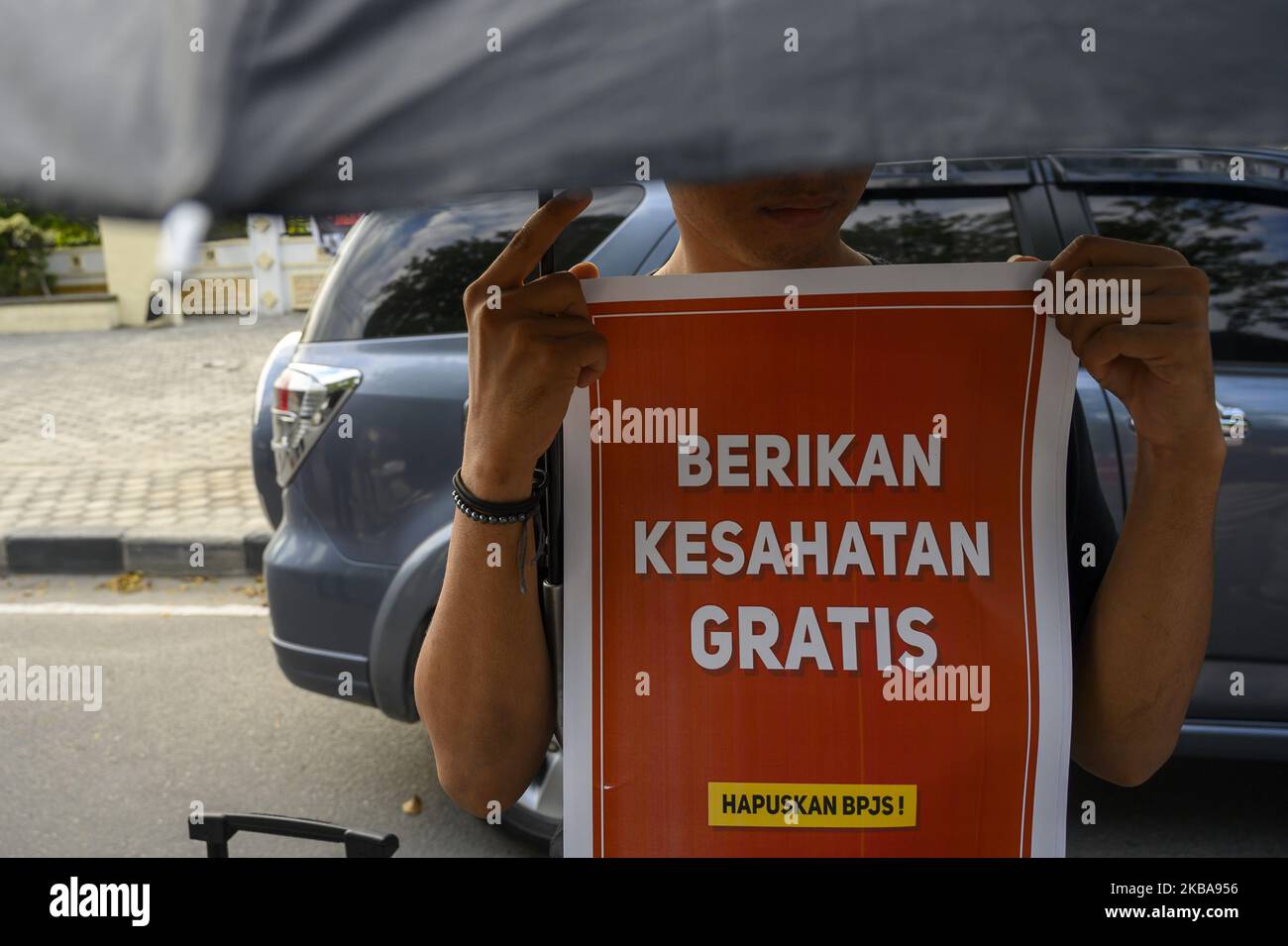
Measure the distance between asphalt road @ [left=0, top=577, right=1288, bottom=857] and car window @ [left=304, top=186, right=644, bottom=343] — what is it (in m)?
1.43

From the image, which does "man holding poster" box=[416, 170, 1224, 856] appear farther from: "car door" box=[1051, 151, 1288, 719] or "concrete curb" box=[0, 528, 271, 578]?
"concrete curb" box=[0, 528, 271, 578]

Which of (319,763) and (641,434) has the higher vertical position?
(641,434)

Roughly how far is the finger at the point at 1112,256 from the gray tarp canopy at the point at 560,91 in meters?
0.34

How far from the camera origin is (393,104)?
58cm

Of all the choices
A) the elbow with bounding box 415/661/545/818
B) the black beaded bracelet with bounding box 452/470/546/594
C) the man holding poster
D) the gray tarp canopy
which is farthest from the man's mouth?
the elbow with bounding box 415/661/545/818

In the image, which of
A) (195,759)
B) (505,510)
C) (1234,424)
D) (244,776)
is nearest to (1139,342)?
(505,510)

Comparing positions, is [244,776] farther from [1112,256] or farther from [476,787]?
[1112,256]

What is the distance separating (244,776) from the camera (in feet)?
11.6

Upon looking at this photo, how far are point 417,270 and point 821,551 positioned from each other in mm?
2383

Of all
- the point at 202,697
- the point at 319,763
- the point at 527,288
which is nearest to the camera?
the point at 527,288

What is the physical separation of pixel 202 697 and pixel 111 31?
3979 mm

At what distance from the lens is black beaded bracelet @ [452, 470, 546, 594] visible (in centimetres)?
99
